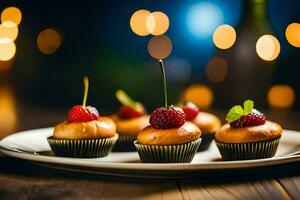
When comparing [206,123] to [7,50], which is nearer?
[206,123]

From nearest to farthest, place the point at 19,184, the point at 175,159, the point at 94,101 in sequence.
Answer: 1. the point at 19,184
2. the point at 175,159
3. the point at 94,101

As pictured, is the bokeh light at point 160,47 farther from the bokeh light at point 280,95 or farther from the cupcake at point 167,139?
the cupcake at point 167,139

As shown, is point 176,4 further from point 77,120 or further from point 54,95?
point 77,120

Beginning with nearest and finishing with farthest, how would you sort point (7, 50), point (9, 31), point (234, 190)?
point (234, 190) → point (9, 31) → point (7, 50)

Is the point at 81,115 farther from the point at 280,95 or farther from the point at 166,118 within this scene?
the point at 280,95

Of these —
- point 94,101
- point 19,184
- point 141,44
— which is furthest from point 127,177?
Answer: point 141,44

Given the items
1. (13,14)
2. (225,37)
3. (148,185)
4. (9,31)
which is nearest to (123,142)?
(148,185)
